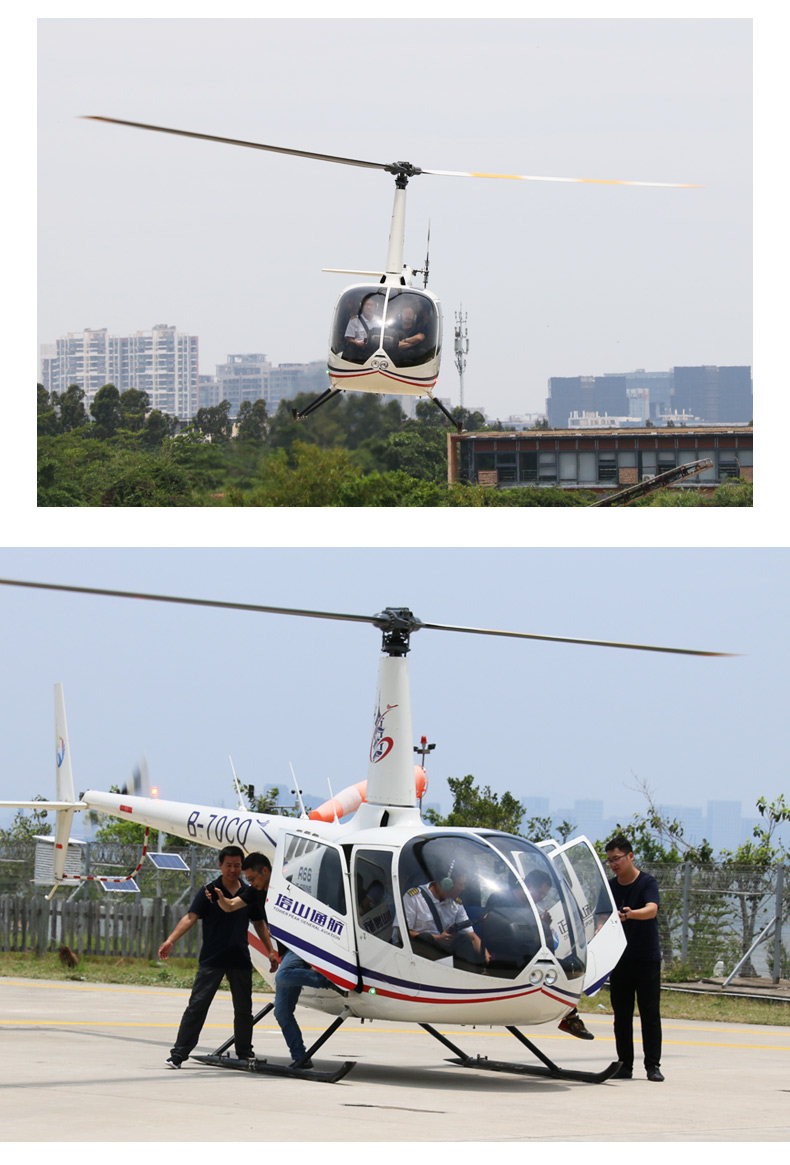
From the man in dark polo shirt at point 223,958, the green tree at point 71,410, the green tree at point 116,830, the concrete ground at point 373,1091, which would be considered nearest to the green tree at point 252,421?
the green tree at point 71,410

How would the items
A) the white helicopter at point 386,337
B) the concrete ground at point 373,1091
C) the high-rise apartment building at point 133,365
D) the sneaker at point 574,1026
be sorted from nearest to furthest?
the concrete ground at point 373,1091, the sneaker at point 574,1026, the white helicopter at point 386,337, the high-rise apartment building at point 133,365

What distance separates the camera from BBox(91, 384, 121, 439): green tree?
78375 millimetres

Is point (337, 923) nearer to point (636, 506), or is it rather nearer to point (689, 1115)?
point (689, 1115)

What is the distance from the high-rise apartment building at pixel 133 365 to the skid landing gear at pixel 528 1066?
69258 millimetres

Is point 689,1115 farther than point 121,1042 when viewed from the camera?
No

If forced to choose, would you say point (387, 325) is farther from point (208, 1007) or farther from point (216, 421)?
point (216, 421)

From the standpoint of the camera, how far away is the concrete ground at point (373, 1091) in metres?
7.91

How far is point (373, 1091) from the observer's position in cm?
969

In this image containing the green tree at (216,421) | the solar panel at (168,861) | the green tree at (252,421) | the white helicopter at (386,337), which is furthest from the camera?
the green tree at (216,421)

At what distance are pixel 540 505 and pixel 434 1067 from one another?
52482 millimetres

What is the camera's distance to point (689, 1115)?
28.9ft

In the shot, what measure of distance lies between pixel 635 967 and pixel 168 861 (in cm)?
1255

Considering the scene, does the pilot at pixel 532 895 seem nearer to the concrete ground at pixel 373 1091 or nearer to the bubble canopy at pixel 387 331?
the concrete ground at pixel 373 1091

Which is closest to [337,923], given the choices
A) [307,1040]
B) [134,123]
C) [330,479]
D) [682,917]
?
[307,1040]
